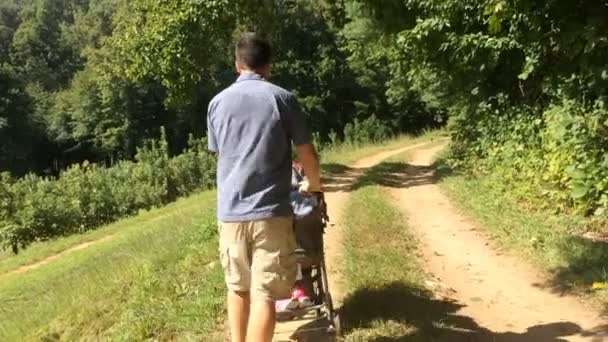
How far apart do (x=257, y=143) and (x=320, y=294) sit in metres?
1.72

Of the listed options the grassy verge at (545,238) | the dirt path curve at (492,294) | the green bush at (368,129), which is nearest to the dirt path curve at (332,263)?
the dirt path curve at (492,294)

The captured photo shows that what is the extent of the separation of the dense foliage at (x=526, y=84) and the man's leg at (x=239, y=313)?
3.10 metres

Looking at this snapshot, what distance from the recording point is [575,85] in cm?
948

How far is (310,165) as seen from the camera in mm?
4332

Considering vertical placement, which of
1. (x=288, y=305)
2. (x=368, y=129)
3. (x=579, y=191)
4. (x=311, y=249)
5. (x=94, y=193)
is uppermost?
(x=311, y=249)

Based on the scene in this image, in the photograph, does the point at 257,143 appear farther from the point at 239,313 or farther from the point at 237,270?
the point at 239,313

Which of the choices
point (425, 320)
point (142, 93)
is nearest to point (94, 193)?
point (425, 320)

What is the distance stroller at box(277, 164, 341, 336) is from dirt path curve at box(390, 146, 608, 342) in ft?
3.02

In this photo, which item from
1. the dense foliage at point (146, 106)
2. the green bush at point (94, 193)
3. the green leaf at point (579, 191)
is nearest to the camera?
the green leaf at point (579, 191)

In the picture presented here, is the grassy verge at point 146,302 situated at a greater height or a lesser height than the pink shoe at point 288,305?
lesser

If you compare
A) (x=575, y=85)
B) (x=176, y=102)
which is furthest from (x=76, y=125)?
(x=575, y=85)

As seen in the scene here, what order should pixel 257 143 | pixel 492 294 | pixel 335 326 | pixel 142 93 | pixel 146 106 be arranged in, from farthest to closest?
pixel 146 106, pixel 142 93, pixel 492 294, pixel 335 326, pixel 257 143

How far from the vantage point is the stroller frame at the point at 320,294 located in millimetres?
4980

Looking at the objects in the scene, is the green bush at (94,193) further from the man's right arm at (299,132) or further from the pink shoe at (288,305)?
the man's right arm at (299,132)
